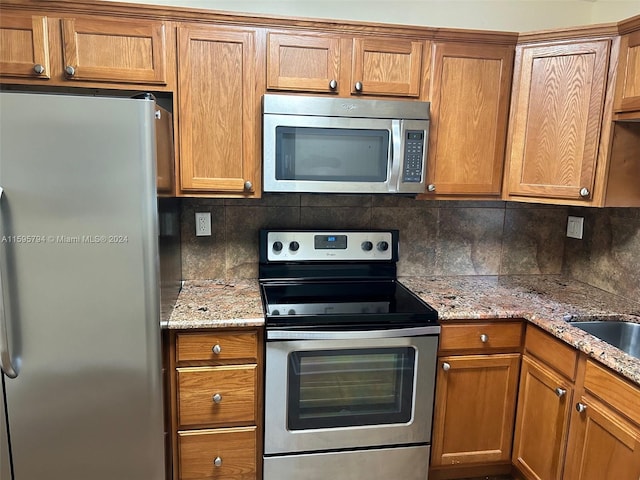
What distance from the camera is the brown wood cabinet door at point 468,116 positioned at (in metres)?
2.06

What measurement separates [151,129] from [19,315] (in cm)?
78

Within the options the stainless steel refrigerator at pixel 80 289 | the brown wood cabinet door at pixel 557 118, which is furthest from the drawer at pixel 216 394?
the brown wood cabinet door at pixel 557 118

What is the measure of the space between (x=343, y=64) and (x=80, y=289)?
140cm

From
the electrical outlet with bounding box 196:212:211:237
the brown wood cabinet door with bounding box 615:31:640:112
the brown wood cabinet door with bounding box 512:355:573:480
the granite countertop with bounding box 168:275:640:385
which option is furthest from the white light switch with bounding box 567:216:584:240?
the electrical outlet with bounding box 196:212:211:237

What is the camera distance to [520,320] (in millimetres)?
1990

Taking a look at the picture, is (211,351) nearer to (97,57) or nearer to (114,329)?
(114,329)

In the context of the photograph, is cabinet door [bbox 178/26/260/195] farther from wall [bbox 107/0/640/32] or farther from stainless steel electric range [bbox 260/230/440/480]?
stainless steel electric range [bbox 260/230/440/480]

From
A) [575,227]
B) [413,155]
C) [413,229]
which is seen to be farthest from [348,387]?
[575,227]

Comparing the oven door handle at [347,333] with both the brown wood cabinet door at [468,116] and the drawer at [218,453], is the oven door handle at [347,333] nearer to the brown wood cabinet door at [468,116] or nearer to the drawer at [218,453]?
the drawer at [218,453]

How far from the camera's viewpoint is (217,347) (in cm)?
181

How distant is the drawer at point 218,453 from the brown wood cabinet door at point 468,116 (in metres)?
1.42

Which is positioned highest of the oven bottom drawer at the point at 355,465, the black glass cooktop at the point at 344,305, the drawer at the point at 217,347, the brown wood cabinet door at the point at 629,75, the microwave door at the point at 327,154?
the brown wood cabinet door at the point at 629,75

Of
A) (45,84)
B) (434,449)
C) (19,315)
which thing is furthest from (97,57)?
(434,449)

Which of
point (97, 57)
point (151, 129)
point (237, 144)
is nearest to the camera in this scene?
point (151, 129)
